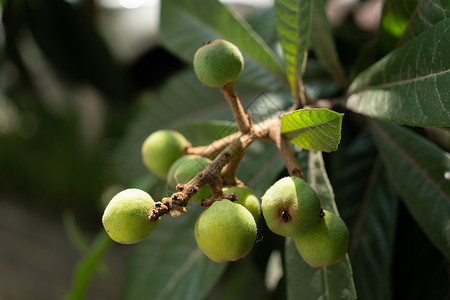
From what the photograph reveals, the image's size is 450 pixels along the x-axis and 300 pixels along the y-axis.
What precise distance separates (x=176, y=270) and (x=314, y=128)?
0.59 meters

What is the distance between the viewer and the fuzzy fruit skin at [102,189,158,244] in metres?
0.55

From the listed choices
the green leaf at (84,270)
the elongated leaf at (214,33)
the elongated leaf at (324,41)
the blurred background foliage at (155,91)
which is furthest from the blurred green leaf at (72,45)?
the elongated leaf at (324,41)

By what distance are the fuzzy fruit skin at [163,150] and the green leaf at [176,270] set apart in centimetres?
27

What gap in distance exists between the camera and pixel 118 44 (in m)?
2.17

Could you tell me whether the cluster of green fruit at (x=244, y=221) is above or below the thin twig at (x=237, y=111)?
below

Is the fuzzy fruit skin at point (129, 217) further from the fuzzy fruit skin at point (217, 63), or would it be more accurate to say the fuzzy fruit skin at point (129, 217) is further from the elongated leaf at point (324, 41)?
the elongated leaf at point (324, 41)

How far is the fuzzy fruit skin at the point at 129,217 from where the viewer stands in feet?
1.80

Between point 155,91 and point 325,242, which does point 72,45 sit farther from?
point 325,242

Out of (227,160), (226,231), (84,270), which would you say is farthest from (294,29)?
(84,270)

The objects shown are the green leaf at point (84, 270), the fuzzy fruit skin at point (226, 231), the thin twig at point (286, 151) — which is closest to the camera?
the fuzzy fruit skin at point (226, 231)

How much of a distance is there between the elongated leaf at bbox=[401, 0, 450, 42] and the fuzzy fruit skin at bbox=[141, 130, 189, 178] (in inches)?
18.7


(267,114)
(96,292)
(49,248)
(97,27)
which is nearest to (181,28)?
(267,114)

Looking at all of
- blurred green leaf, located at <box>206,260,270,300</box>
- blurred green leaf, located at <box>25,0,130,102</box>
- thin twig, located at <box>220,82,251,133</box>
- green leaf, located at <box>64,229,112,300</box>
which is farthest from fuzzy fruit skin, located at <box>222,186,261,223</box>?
blurred green leaf, located at <box>25,0,130,102</box>

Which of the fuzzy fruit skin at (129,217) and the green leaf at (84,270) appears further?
the green leaf at (84,270)
